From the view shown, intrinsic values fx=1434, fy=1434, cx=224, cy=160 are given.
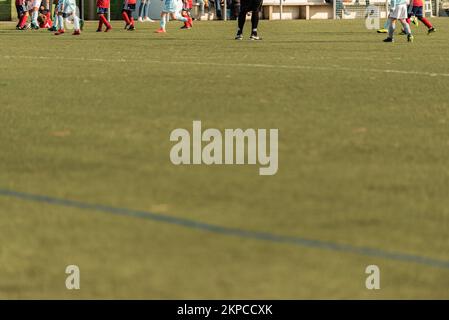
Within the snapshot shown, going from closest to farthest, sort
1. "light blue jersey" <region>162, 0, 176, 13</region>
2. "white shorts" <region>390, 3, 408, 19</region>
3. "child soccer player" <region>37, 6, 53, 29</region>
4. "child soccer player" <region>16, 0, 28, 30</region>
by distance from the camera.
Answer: "white shorts" <region>390, 3, 408, 19</region> < "light blue jersey" <region>162, 0, 176, 13</region> < "child soccer player" <region>16, 0, 28, 30</region> < "child soccer player" <region>37, 6, 53, 29</region>

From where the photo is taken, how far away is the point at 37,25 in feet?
162

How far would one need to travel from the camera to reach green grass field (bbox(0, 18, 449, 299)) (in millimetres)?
6250

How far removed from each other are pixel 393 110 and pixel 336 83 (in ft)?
13.4

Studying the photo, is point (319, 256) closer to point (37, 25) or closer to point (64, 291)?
point (64, 291)

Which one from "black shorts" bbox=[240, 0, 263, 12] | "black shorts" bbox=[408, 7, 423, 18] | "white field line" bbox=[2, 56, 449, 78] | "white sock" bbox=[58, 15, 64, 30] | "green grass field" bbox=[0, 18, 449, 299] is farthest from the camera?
"white sock" bbox=[58, 15, 64, 30]

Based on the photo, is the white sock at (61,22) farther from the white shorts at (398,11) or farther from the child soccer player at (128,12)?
the white shorts at (398,11)

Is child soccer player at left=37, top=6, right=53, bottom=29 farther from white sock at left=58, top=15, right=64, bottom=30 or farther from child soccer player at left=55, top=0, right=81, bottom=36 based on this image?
child soccer player at left=55, top=0, right=81, bottom=36

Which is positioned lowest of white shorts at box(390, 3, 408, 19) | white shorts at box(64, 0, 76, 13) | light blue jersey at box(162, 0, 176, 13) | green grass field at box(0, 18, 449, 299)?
light blue jersey at box(162, 0, 176, 13)

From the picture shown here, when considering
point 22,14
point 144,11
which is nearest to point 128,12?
point 22,14

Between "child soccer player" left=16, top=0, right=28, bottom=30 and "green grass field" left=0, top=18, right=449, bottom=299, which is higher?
"green grass field" left=0, top=18, right=449, bottom=299

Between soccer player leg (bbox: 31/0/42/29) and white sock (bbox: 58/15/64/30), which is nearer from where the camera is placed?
white sock (bbox: 58/15/64/30)

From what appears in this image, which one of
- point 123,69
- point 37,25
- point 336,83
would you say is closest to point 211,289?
point 336,83

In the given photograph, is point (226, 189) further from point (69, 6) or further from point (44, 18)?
point (44, 18)

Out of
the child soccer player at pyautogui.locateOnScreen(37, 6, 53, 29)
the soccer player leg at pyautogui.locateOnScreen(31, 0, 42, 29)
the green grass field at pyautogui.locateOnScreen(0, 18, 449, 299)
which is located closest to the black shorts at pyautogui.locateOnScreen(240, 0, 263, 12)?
the soccer player leg at pyautogui.locateOnScreen(31, 0, 42, 29)
